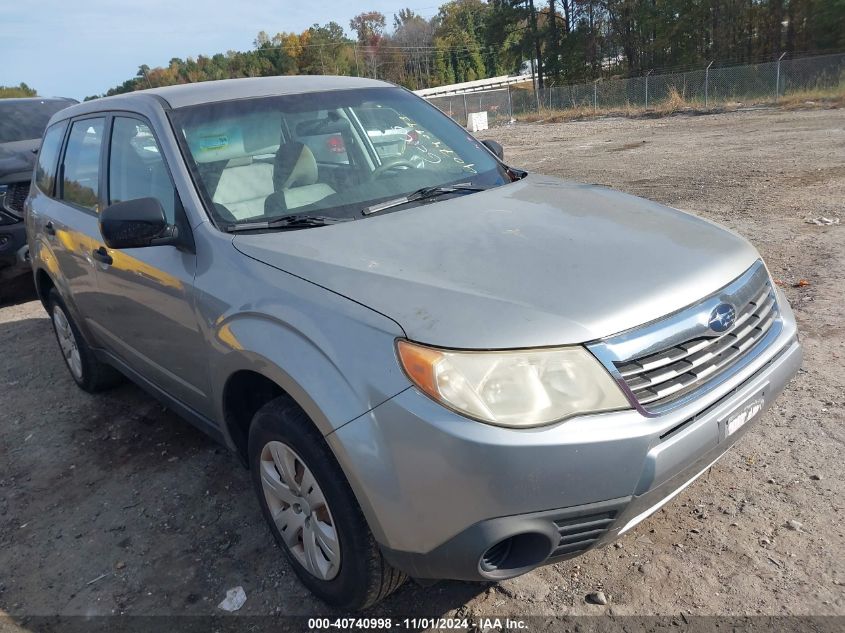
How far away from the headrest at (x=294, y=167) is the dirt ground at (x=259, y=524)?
153 cm

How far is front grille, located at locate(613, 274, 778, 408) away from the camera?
1.91 m

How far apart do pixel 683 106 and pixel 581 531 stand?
24.1m

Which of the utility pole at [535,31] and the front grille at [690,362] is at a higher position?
the utility pole at [535,31]

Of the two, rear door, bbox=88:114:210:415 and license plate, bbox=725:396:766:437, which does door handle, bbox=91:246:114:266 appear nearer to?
rear door, bbox=88:114:210:415

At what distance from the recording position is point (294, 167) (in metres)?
3.00

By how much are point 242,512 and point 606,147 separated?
1442 cm

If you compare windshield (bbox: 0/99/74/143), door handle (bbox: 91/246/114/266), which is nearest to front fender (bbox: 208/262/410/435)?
door handle (bbox: 91/246/114/266)

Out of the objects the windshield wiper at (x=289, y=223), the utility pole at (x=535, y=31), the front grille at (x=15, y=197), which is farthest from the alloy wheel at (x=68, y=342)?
the utility pole at (x=535, y=31)

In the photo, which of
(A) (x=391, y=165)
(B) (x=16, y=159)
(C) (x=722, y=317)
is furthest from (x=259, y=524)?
(B) (x=16, y=159)

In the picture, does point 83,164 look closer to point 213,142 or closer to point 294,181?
point 213,142

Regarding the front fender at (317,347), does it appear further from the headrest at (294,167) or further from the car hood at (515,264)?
the headrest at (294,167)

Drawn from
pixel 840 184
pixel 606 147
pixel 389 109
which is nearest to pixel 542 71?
→ pixel 606 147

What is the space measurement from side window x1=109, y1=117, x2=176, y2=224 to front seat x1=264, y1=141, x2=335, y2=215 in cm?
43

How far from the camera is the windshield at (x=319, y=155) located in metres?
2.81
